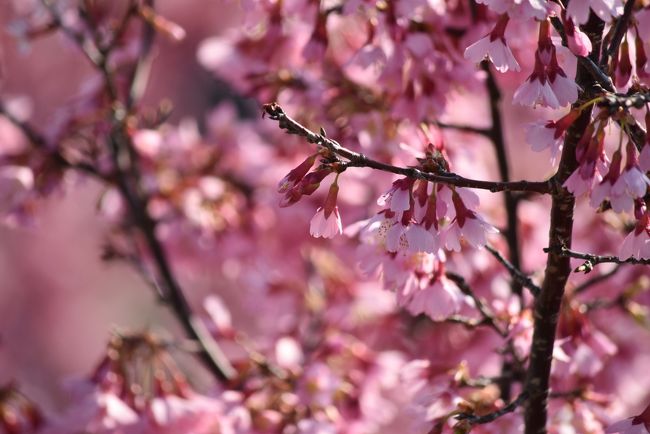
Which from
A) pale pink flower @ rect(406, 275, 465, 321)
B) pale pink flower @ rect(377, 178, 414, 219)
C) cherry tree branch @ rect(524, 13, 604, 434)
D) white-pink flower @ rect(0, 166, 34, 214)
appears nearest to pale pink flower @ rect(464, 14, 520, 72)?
cherry tree branch @ rect(524, 13, 604, 434)

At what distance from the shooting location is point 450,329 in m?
2.55

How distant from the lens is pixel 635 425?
51.2 inches

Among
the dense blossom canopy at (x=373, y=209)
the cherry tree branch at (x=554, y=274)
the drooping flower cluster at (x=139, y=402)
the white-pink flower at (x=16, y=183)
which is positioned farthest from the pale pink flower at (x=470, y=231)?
the white-pink flower at (x=16, y=183)

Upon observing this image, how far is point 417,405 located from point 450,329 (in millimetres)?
1024

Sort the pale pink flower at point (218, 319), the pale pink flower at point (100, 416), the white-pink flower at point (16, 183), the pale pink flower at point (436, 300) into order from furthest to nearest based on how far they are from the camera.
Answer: the pale pink flower at point (218, 319), the white-pink flower at point (16, 183), the pale pink flower at point (100, 416), the pale pink flower at point (436, 300)

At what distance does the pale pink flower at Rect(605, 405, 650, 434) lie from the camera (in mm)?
1289

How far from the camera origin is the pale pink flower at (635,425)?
1.29 meters

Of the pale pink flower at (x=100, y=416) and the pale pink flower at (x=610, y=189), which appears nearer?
the pale pink flower at (x=610, y=189)

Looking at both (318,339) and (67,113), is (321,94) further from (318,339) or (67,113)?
(318,339)

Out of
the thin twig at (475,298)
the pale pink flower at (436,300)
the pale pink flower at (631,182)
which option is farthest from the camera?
the thin twig at (475,298)

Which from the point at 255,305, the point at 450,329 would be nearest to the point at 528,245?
the point at 450,329

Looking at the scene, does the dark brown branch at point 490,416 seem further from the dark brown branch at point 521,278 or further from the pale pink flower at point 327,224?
the pale pink flower at point 327,224

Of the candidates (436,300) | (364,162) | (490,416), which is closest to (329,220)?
(364,162)

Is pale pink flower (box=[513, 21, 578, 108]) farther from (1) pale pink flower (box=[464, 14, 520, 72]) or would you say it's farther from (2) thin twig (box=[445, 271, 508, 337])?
(2) thin twig (box=[445, 271, 508, 337])
